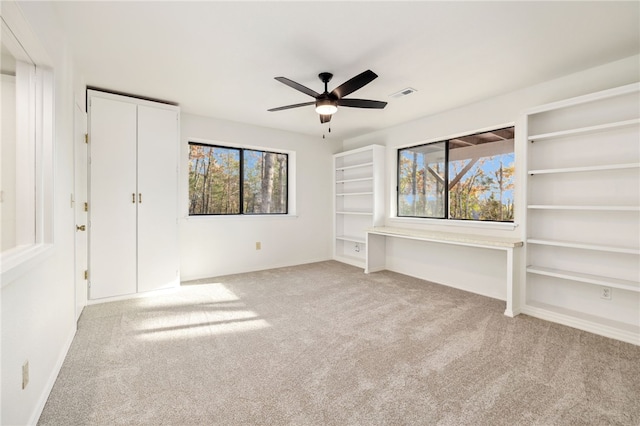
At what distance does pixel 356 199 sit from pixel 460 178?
2.03 metres

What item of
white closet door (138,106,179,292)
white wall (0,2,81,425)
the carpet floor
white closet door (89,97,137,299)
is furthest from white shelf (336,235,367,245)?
white wall (0,2,81,425)

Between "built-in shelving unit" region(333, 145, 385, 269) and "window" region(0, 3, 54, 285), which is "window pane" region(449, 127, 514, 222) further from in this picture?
"window" region(0, 3, 54, 285)

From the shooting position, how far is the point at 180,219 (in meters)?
4.19

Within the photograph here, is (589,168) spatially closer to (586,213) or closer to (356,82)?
(586,213)

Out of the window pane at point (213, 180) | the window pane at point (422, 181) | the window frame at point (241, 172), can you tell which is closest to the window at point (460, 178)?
the window pane at point (422, 181)

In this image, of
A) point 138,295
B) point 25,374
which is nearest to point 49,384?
point 25,374

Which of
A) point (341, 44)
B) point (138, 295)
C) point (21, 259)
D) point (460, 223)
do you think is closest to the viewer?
point (21, 259)

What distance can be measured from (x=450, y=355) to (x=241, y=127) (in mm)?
4204

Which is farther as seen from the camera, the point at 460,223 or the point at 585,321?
the point at 460,223

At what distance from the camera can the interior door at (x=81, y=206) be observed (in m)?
2.78

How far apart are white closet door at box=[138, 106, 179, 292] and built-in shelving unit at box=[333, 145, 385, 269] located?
9.67 feet

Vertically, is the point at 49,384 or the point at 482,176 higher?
the point at 482,176

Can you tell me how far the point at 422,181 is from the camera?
14.9ft

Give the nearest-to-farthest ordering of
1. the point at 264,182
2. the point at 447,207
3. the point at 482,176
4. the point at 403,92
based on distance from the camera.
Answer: the point at 403,92 < the point at 482,176 < the point at 447,207 < the point at 264,182
